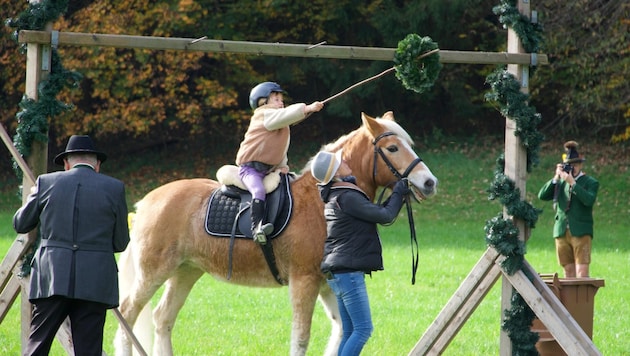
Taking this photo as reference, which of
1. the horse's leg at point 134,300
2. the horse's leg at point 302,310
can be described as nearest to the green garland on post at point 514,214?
the horse's leg at point 302,310

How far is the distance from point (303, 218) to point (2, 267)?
101 inches

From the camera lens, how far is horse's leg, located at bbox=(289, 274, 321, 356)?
304 inches

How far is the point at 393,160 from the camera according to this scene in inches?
309

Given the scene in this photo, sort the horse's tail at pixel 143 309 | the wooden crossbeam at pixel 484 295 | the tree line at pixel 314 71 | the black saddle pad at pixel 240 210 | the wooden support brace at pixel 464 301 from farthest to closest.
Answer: the tree line at pixel 314 71 < the horse's tail at pixel 143 309 < the black saddle pad at pixel 240 210 < the wooden support brace at pixel 464 301 < the wooden crossbeam at pixel 484 295

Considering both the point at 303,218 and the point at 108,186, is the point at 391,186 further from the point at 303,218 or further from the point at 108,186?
the point at 108,186

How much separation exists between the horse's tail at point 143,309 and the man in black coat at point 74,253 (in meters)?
2.03

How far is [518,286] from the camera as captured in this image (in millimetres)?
7680

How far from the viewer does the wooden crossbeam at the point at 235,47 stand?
23.6ft

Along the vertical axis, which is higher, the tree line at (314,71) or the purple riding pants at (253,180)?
the tree line at (314,71)

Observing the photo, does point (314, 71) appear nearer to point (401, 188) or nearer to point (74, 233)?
point (401, 188)

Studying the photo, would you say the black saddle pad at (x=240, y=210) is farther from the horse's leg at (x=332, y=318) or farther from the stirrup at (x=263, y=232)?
the horse's leg at (x=332, y=318)

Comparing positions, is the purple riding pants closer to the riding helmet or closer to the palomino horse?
the palomino horse

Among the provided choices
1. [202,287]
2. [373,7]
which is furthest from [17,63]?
[202,287]

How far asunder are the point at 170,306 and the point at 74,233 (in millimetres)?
2464
